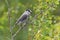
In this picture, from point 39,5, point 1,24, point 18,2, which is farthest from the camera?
point 18,2

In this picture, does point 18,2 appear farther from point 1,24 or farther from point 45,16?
point 45,16

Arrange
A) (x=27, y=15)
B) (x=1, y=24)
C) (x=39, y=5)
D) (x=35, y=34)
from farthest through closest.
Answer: (x=1, y=24), (x=27, y=15), (x=39, y=5), (x=35, y=34)

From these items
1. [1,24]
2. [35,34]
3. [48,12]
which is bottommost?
[35,34]

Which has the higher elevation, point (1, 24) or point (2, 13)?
point (2, 13)

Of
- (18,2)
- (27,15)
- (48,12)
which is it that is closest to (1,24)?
(18,2)

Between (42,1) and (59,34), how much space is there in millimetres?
817

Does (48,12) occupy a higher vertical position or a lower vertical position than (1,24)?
lower

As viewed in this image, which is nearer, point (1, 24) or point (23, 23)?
point (23, 23)

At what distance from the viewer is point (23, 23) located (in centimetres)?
812

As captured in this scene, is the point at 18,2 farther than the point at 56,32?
Yes

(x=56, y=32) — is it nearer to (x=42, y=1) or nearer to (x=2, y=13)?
(x=42, y=1)

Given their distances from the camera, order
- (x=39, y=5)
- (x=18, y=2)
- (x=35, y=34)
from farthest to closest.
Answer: (x=18, y=2) → (x=39, y=5) → (x=35, y=34)

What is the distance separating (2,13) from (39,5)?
7245 millimetres

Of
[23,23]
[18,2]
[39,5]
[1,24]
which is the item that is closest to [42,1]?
[39,5]
